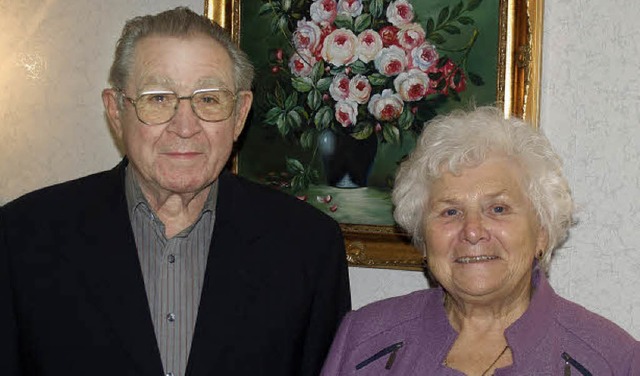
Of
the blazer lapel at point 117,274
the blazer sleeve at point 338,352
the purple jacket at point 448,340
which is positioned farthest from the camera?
the blazer sleeve at point 338,352

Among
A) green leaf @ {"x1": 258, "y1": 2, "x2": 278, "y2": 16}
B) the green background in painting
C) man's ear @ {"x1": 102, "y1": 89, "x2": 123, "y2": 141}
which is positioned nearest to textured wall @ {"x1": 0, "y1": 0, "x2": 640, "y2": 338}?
the green background in painting

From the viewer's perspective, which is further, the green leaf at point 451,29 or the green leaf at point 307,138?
the green leaf at point 307,138

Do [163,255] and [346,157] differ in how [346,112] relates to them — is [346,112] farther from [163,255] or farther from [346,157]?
[163,255]

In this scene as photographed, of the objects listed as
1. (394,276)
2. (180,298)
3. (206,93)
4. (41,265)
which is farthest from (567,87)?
(41,265)

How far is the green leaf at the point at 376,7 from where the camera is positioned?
8.53 ft

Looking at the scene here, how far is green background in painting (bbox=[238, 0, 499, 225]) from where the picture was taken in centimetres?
248

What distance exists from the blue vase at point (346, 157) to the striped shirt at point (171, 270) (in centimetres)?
55

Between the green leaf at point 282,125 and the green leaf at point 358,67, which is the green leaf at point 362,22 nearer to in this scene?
the green leaf at point 358,67

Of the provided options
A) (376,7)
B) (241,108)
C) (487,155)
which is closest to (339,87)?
(376,7)

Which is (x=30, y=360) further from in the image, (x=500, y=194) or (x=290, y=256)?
(x=500, y=194)

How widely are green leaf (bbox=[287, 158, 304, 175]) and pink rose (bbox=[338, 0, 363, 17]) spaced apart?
0.48 m

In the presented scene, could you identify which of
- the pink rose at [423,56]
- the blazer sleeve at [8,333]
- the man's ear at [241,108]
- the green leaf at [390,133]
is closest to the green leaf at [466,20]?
the pink rose at [423,56]

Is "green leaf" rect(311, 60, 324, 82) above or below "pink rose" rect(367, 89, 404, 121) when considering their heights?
above

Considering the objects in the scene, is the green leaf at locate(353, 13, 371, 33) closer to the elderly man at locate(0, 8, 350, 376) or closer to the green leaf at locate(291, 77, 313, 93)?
the green leaf at locate(291, 77, 313, 93)
